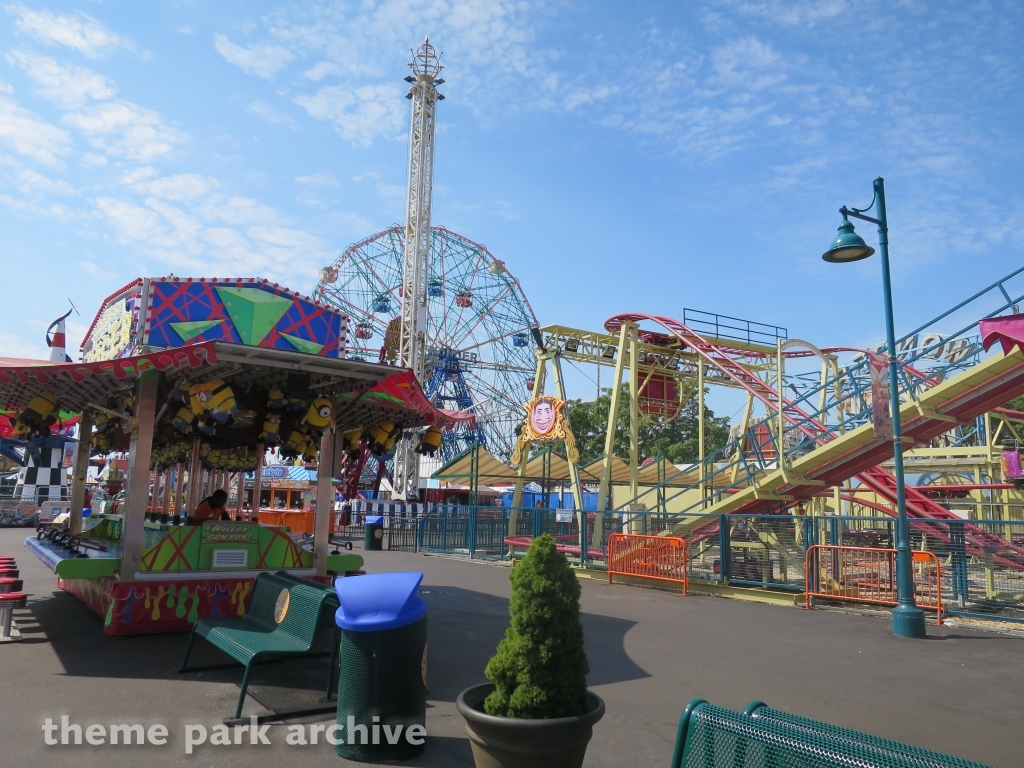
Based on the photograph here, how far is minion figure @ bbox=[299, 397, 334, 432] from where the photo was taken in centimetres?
947

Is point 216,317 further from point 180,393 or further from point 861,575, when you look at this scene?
point 861,575

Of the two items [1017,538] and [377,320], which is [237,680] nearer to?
[1017,538]

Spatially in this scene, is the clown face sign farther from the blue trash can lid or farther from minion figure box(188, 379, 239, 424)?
the blue trash can lid

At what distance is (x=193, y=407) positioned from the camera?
334 inches

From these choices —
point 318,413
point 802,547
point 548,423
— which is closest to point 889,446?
point 802,547

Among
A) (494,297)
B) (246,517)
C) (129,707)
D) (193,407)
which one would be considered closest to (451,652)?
(129,707)

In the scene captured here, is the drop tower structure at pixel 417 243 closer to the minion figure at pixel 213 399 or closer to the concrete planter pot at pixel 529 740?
the minion figure at pixel 213 399

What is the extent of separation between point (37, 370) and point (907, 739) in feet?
27.1

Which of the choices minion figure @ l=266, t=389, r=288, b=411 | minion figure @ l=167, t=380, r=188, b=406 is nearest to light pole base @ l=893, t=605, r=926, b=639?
minion figure @ l=266, t=389, r=288, b=411

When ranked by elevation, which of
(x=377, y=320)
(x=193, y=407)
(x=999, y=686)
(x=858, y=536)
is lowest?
(x=999, y=686)

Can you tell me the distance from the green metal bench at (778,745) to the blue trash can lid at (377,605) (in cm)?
244

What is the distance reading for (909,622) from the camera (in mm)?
9836

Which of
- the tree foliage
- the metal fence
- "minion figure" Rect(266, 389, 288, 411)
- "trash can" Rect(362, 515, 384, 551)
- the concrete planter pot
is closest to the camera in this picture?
the concrete planter pot

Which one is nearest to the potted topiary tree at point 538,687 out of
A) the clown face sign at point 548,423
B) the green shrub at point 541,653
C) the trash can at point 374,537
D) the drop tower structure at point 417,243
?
the green shrub at point 541,653
